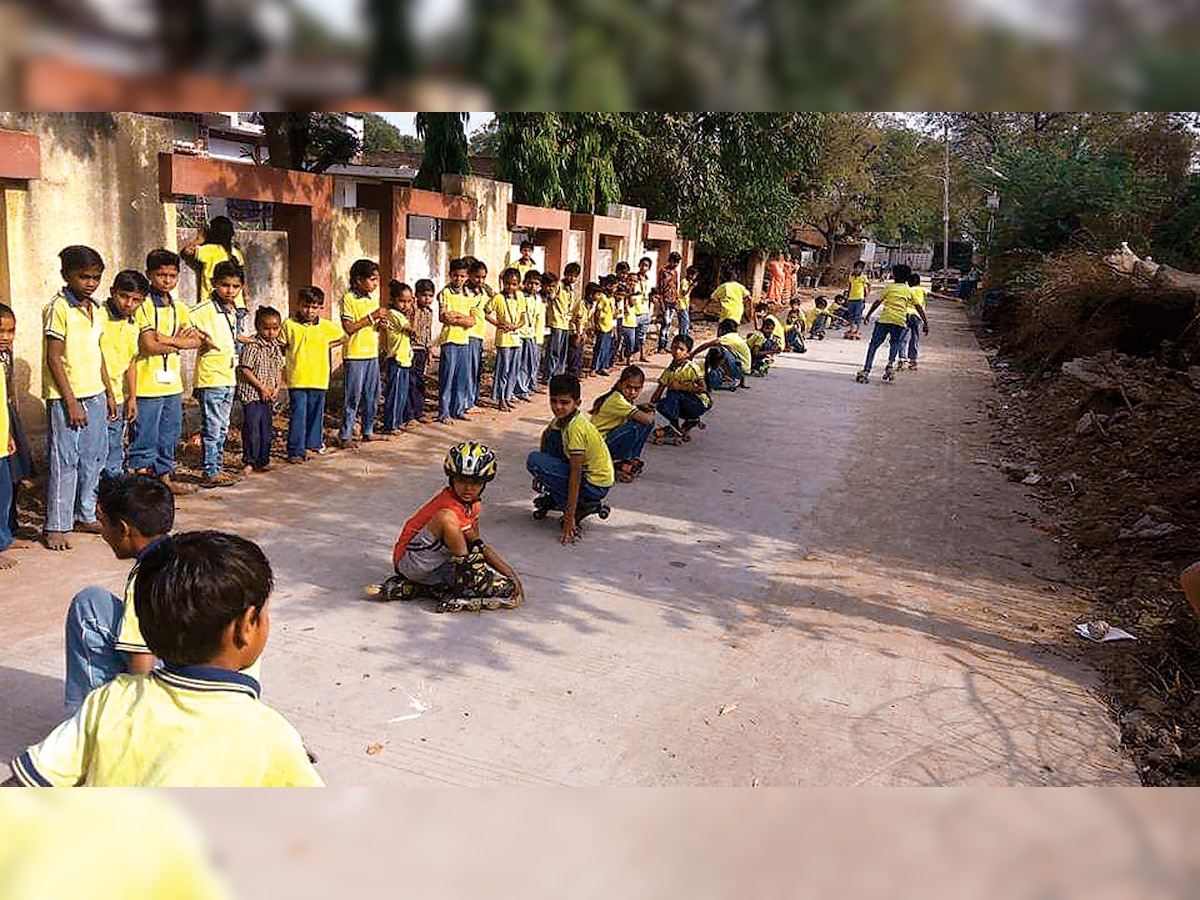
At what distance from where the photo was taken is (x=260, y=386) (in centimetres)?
662

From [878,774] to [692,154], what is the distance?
1661cm

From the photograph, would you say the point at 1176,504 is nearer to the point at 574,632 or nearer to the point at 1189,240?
the point at 574,632

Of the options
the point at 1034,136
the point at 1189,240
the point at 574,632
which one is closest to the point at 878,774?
the point at 574,632

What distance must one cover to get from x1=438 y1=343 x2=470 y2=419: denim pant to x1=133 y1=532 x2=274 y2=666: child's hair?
7.33 metres

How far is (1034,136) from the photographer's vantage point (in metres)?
30.1

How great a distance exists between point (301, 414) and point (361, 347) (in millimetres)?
887

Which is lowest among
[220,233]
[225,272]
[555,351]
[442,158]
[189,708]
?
[189,708]

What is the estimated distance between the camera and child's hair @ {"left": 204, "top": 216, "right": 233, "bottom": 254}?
24.2 ft

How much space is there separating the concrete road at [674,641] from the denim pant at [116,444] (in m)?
0.50

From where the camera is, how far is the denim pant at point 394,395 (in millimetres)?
8195

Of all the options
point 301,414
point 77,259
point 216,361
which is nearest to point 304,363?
point 301,414

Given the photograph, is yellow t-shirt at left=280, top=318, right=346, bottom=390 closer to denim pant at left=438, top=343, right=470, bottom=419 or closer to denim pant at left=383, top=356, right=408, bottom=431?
Answer: denim pant at left=383, top=356, right=408, bottom=431

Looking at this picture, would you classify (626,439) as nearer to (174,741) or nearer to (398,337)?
(398,337)

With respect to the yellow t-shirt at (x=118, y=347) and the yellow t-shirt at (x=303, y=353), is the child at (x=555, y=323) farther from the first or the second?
the yellow t-shirt at (x=118, y=347)
